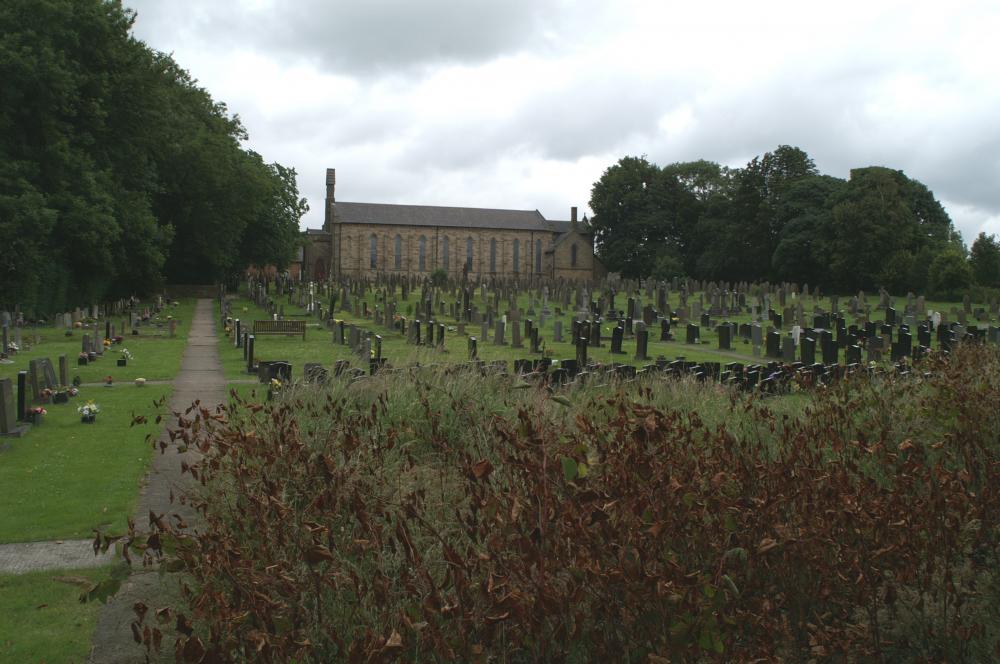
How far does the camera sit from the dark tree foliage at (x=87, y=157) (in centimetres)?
2755

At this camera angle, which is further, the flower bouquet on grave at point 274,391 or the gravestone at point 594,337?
the gravestone at point 594,337

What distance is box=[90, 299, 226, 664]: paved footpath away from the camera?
490cm

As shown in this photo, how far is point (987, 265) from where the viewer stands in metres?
42.7

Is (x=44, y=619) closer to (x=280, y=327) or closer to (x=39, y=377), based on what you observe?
(x=39, y=377)

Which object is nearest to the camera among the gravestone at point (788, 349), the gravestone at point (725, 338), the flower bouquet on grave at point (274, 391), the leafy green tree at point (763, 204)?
the flower bouquet on grave at point (274, 391)

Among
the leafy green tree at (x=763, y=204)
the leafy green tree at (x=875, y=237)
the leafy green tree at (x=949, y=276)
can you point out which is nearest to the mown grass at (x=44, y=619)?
the leafy green tree at (x=949, y=276)

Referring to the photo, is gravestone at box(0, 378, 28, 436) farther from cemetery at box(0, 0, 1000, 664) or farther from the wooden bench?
the wooden bench

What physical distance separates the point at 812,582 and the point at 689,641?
1.66 m

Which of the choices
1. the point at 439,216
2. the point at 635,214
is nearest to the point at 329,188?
the point at 439,216

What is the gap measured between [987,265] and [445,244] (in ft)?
169

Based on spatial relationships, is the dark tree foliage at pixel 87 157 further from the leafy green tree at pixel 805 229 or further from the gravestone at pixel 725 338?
the leafy green tree at pixel 805 229

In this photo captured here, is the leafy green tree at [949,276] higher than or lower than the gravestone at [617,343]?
higher

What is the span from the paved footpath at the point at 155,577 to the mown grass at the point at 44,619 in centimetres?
10

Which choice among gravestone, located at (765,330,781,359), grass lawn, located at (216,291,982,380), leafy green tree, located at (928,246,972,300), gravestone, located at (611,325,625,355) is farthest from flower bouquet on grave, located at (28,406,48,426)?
leafy green tree, located at (928,246,972,300)
